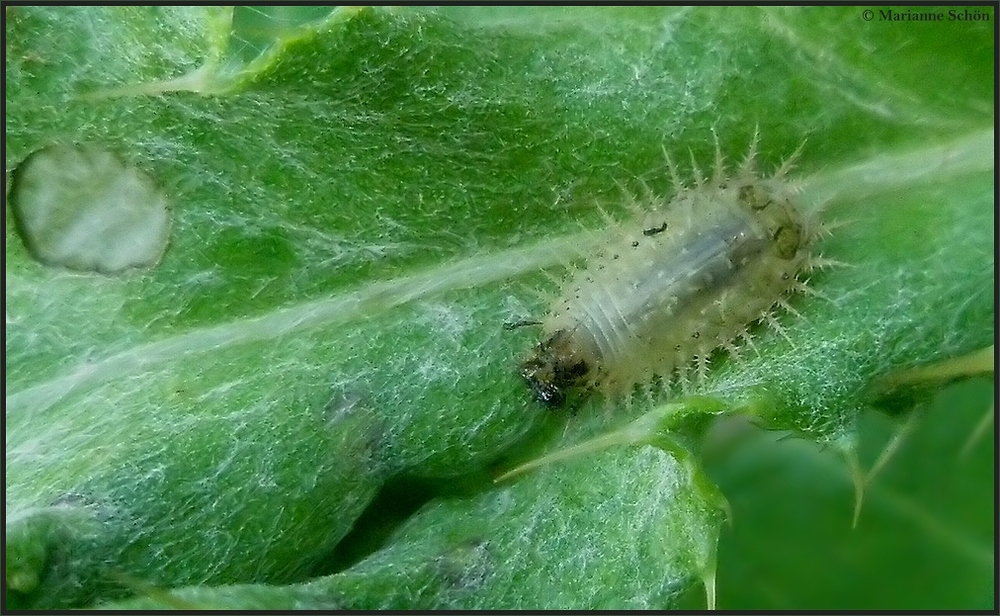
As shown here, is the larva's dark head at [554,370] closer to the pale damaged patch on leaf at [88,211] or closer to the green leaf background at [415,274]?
the green leaf background at [415,274]

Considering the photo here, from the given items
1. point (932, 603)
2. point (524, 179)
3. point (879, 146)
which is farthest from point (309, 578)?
point (932, 603)

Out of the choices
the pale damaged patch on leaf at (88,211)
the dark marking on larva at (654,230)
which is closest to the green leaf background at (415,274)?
the pale damaged patch on leaf at (88,211)

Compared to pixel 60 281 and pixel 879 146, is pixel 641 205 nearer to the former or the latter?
pixel 879 146

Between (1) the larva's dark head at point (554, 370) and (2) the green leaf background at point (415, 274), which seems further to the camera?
(1) the larva's dark head at point (554, 370)

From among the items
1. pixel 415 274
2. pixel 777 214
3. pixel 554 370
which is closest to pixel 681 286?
pixel 777 214

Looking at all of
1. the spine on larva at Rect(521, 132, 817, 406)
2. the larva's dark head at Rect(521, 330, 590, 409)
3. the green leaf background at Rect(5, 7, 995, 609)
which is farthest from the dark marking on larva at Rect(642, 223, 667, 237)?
the larva's dark head at Rect(521, 330, 590, 409)

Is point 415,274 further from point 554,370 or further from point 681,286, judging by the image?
point 681,286
